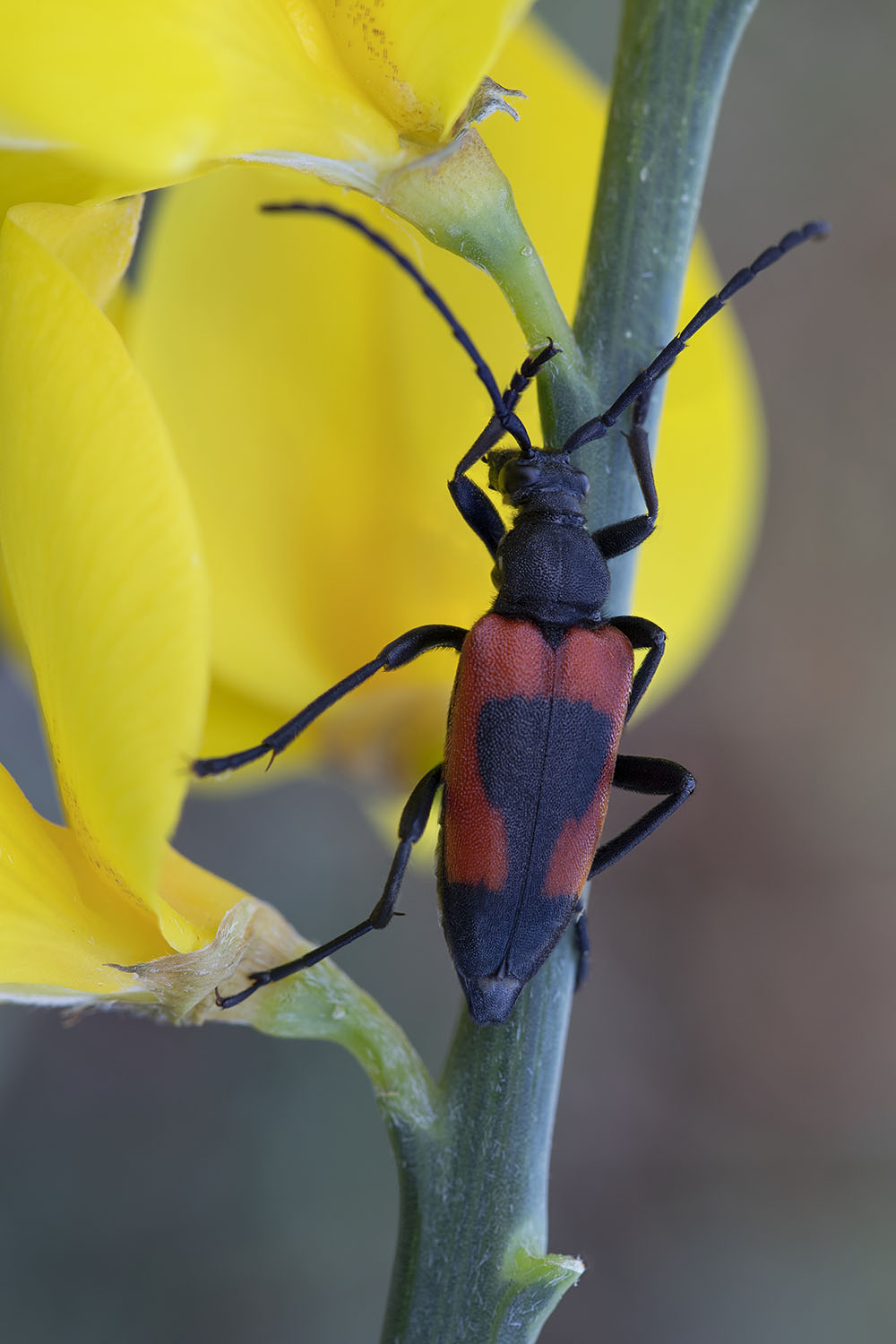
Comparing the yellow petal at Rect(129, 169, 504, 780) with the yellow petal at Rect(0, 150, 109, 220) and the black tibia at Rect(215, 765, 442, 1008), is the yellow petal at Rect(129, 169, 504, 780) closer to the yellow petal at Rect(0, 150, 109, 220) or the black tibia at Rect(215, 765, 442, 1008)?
the black tibia at Rect(215, 765, 442, 1008)

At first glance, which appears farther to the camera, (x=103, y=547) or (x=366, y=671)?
(x=366, y=671)

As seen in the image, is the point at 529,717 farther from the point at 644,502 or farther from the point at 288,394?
the point at 288,394

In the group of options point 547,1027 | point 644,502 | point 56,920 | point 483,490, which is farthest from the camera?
point 483,490

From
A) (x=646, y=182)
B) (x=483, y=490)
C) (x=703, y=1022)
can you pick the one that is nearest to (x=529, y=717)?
(x=483, y=490)

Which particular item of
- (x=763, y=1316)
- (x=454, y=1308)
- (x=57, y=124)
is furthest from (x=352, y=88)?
(x=763, y=1316)

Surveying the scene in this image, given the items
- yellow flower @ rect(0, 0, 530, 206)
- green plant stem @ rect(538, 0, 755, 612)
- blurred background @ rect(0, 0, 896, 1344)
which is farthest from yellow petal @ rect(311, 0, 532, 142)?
blurred background @ rect(0, 0, 896, 1344)

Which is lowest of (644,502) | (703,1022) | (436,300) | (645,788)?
(703,1022)
